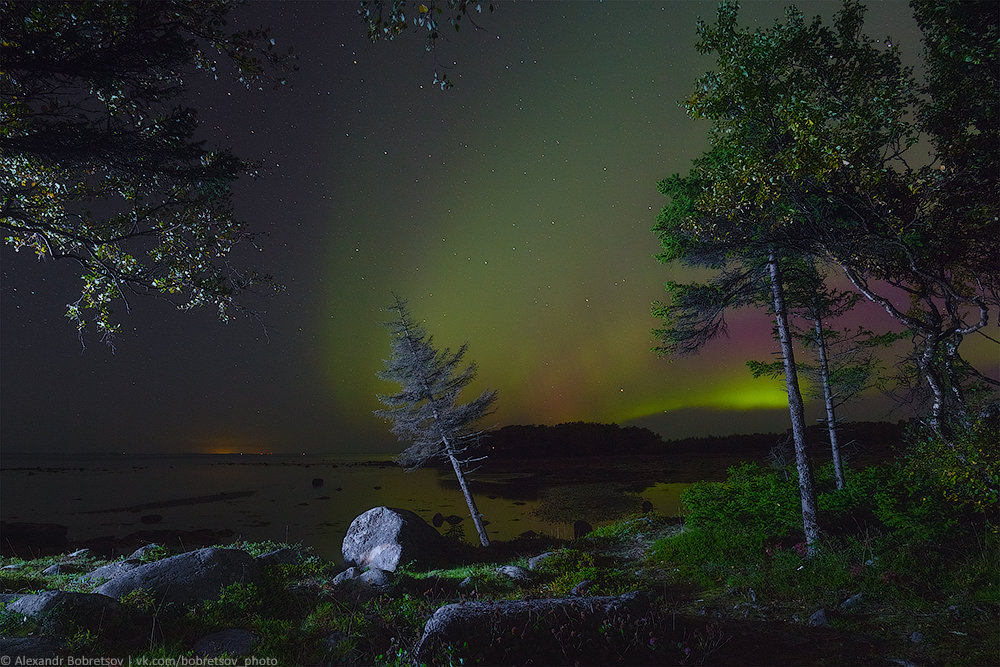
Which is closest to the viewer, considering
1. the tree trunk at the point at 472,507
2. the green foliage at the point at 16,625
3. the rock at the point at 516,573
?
the green foliage at the point at 16,625

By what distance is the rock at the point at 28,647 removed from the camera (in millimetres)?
5008

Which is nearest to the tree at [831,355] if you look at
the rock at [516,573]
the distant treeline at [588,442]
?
the rock at [516,573]

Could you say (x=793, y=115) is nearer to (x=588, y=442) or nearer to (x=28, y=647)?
(x=28, y=647)

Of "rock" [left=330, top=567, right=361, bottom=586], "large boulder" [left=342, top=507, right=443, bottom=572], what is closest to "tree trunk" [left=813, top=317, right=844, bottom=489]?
"large boulder" [left=342, top=507, right=443, bottom=572]

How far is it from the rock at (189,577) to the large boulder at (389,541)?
8236 mm

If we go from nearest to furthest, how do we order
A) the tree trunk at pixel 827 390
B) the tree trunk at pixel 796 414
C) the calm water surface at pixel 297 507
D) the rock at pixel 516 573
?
the tree trunk at pixel 796 414 → the rock at pixel 516 573 → the tree trunk at pixel 827 390 → the calm water surface at pixel 297 507

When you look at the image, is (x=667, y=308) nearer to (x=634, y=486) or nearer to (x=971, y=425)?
(x=971, y=425)

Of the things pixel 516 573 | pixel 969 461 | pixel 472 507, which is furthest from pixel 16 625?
pixel 472 507

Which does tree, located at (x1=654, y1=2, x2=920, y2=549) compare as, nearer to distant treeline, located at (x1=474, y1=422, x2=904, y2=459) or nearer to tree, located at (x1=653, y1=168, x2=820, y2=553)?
tree, located at (x1=653, y1=168, x2=820, y2=553)

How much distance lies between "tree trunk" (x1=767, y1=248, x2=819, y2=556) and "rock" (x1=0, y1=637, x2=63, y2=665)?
43.5 feet

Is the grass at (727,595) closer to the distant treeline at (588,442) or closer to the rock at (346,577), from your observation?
the rock at (346,577)

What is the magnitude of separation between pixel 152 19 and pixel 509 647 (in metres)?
10.4

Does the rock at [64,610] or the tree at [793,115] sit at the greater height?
the tree at [793,115]

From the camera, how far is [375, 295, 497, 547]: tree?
22.5 metres
